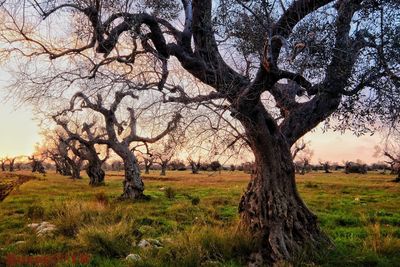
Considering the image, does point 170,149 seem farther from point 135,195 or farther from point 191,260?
point 135,195

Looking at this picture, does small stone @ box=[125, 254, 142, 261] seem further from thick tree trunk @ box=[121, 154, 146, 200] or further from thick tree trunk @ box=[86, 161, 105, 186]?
thick tree trunk @ box=[86, 161, 105, 186]

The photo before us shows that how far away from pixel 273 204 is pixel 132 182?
18.1 m

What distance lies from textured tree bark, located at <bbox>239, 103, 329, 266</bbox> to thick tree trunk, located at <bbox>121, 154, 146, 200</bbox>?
16.7 metres

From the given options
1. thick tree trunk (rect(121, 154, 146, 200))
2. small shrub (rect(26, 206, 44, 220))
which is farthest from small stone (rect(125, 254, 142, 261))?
thick tree trunk (rect(121, 154, 146, 200))

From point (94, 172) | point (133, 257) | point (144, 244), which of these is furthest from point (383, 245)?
point (94, 172)

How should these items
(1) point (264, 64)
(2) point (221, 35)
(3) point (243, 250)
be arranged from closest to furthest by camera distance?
(1) point (264, 64)
(2) point (221, 35)
(3) point (243, 250)

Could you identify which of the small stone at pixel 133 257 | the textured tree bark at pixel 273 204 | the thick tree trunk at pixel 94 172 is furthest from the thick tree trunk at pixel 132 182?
the small stone at pixel 133 257

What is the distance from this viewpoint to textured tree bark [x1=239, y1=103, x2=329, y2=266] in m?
11.7

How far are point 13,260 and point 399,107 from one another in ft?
31.2

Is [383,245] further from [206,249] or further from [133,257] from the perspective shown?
[133,257]

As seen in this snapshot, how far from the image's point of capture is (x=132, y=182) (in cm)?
2905

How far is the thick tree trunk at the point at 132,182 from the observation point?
28.8 meters

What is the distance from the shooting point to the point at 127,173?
2955 centimetres

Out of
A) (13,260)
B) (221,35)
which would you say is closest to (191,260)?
(13,260)
